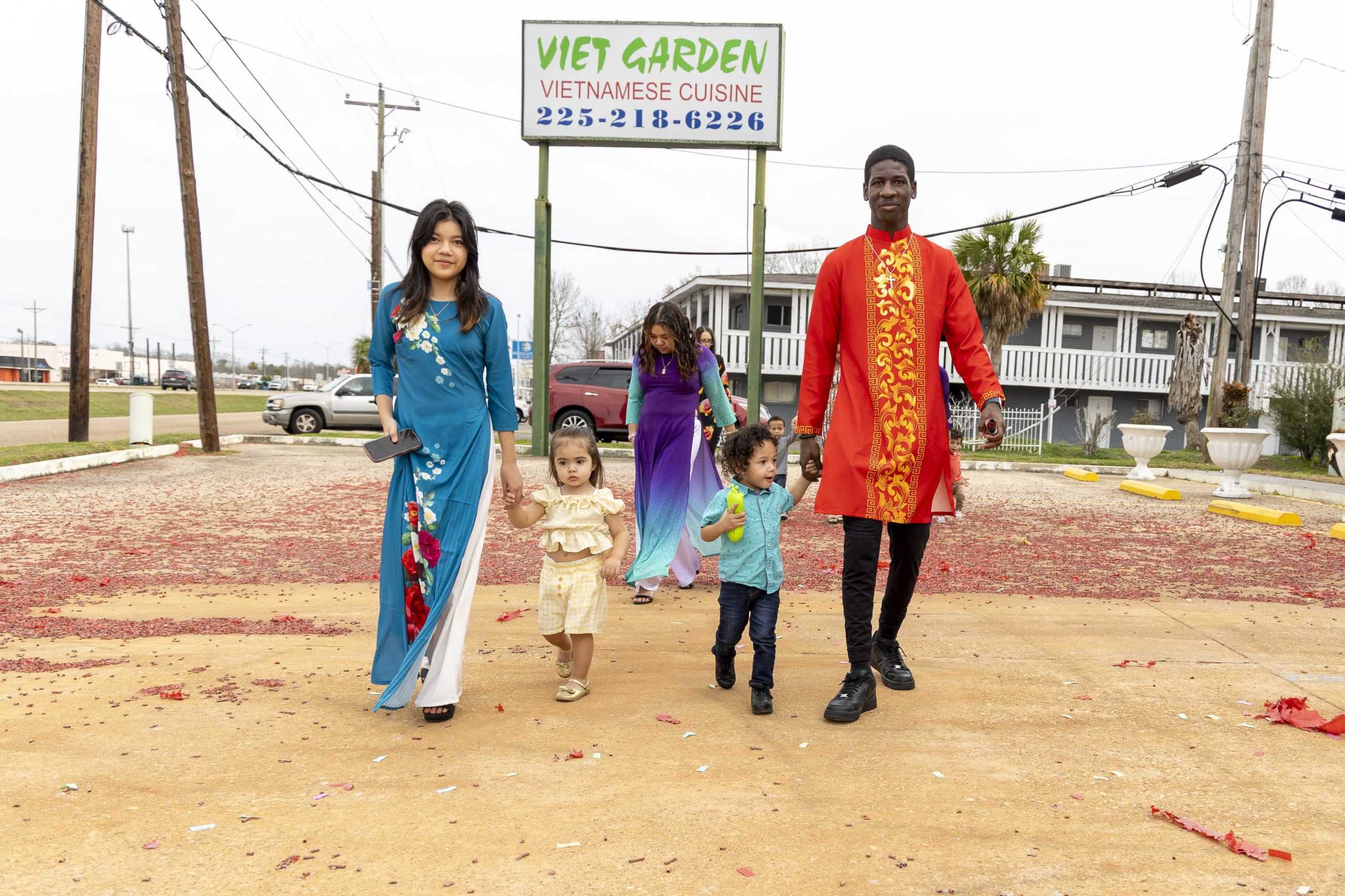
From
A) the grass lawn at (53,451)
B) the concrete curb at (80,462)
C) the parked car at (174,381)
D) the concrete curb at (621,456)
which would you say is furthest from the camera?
the parked car at (174,381)

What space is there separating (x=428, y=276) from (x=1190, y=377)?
Answer: 23310 mm

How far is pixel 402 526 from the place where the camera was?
12.3 ft

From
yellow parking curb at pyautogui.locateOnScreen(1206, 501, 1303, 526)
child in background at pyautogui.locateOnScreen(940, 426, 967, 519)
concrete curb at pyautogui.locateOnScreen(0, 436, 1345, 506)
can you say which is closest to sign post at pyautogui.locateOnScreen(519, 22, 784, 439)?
concrete curb at pyautogui.locateOnScreen(0, 436, 1345, 506)

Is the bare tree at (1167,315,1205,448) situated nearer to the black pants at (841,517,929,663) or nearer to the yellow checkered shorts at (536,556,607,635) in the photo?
the black pants at (841,517,929,663)

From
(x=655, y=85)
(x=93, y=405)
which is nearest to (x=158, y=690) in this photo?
(x=655, y=85)

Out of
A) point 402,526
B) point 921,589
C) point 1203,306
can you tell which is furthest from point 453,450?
point 1203,306

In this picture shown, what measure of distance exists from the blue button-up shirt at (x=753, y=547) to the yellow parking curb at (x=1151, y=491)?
10956mm

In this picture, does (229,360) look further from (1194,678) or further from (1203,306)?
(1194,678)

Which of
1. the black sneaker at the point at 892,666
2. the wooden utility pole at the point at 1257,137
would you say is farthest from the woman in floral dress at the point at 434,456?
the wooden utility pole at the point at 1257,137

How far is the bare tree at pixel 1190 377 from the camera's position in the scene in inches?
908

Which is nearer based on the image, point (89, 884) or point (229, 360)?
point (89, 884)

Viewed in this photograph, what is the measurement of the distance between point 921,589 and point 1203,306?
30.2 m

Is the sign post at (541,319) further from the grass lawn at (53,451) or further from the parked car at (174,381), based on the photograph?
the parked car at (174,381)

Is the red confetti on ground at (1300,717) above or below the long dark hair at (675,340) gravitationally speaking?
below
